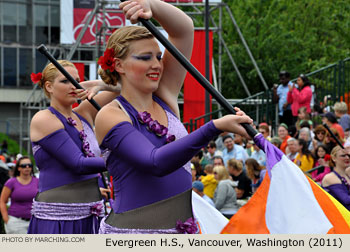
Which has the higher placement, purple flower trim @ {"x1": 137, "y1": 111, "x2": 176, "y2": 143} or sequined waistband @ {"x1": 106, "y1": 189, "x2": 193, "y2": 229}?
purple flower trim @ {"x1": 137, "y1": 111, "x2": 176, "y2": 143}

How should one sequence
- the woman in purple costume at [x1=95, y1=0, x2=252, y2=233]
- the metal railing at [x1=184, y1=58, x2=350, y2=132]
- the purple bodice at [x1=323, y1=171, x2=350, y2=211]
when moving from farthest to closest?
1. the metal railing at [x1=184, y1=58, x2=350, y2=132]
2. the purple bodice at [x1=323, y1=171, x2=350, y2=211]
3. the woman in purple costume at [x1=95, y1=0, x2=252, y2=233]

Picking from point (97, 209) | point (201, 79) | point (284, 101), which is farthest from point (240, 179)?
point (201, 79)

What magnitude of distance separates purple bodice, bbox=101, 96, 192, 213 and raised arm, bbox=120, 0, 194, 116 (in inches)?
11.8

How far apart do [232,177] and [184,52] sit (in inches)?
279

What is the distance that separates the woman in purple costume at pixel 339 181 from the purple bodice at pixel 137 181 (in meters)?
3.37

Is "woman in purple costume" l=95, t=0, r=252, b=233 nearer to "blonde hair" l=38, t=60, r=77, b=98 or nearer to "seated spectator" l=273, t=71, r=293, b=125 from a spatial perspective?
"blonde hair" l=38, t=60, r=77, b=98

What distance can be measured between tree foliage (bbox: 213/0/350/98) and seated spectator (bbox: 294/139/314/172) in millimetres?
16167

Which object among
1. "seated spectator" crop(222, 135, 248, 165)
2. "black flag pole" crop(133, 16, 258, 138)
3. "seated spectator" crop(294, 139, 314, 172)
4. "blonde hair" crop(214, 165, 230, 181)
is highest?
"black flag pole" crop(133, 16, 258, 138)

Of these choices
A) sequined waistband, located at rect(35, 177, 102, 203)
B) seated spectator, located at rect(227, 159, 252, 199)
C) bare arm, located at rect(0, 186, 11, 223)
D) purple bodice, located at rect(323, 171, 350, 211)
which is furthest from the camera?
seated spectator, located at rect(227, 159, 252, 199)

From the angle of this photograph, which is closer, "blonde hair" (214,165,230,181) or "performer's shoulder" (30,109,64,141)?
"performer's shoulder" (30,109,64,141)

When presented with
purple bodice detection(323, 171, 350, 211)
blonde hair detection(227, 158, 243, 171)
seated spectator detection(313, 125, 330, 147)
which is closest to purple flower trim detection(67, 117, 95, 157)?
purple bodice detection(323, 171, 350, 211)

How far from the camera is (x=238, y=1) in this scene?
1125 inches

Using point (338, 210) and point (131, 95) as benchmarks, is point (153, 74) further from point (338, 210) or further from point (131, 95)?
point (338, 210)

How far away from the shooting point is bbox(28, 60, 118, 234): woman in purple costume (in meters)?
4.66
